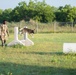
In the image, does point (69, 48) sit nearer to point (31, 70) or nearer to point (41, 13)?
point (31, 70)

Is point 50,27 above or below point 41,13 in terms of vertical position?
below

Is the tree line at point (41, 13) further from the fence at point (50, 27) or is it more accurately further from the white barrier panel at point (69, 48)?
the white barrier panel at point (69, 48)

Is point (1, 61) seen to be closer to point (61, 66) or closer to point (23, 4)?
point (61, 66)

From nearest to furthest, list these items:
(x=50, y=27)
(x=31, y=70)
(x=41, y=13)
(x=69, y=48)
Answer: (x=31, y=70), (x=69, y=48), (x=50, y=27), (x=41, y=13)

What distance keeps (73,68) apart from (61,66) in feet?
1.98

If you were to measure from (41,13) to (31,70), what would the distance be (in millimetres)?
51274

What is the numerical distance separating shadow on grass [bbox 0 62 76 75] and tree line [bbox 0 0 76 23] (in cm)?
4752

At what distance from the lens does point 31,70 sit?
10727 millimetres

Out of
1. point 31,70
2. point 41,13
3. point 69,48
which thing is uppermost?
point 41,13

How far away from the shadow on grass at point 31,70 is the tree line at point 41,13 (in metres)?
47.5

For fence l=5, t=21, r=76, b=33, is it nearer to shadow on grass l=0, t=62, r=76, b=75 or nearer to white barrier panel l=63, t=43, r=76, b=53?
white barrier panel l=63, t=43, r=76, b=53

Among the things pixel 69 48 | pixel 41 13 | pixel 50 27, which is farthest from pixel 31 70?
pixel 41 13

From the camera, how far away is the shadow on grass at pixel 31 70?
33.4ft

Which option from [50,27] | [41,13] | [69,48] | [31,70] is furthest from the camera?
[41,13]
